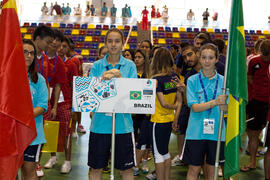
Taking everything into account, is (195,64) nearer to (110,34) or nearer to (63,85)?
(110,34)

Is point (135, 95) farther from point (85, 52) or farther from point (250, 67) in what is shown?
point (85, 52)

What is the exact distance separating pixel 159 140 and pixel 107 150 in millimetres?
739

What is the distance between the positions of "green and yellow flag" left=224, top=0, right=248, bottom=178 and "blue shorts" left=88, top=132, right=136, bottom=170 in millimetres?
749

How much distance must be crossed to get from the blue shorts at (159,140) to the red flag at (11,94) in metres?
1.45

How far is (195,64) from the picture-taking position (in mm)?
3568

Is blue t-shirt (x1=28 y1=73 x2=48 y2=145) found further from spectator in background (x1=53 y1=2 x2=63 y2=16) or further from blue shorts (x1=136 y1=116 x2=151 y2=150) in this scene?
spectator in background (x1=53 y1=2 x2=63 y2=16)

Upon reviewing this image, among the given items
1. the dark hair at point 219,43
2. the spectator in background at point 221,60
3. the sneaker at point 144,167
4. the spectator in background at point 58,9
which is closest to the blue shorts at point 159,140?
the spectator in background at point 221,60

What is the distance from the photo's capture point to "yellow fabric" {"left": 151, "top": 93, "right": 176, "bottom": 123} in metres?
3.22

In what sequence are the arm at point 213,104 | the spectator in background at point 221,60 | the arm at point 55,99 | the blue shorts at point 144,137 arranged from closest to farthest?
the arm at point 213,104, the spectator in background at point 221,60, the blue shorts at point 144,137, the arm at point 55,99

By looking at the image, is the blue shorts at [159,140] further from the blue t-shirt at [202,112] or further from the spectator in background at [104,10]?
the spectator in background at [104,10]

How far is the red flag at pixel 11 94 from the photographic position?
6.50 ft

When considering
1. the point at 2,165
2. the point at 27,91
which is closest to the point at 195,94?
the point at 27,91

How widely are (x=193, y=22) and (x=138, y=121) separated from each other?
1680 cm

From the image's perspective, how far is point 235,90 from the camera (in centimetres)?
241
